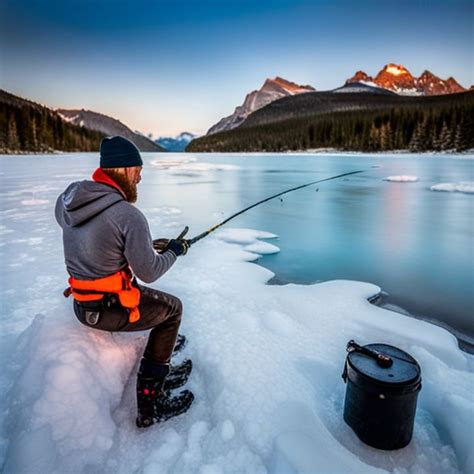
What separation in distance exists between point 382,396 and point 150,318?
1.53 m

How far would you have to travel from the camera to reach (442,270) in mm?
5938

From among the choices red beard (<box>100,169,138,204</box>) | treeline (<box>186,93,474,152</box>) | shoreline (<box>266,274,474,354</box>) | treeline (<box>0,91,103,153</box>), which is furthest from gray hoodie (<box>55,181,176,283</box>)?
treeline (<box>186,93,474,152</box>)

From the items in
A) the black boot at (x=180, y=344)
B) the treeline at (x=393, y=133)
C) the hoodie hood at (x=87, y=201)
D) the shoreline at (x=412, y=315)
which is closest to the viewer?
the hoodie hood at (x=87, y=201)

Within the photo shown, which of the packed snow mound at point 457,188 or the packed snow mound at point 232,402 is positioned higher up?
the packed snow mound at point 457,188

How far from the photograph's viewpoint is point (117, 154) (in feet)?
7.29

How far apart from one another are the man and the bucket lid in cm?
122

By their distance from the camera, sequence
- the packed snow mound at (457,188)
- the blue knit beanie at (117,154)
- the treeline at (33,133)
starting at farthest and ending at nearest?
the treeline at (33,133)
the packed snow mound at (457,188)
the blue knit beanie at (117,154)

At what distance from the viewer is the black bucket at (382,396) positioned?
6.95 ft

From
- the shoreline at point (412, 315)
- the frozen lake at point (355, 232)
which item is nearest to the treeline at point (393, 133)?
the frozen lake at point (355, 232)

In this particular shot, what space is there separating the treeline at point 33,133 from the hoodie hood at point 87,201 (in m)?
59.5

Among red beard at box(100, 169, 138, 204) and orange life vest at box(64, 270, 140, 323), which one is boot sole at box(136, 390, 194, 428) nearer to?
orange life vest at box(64, 270, 140, 323)

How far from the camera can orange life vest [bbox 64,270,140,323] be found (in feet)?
7.32

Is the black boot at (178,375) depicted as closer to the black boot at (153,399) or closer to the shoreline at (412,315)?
the black boot at (153,399)

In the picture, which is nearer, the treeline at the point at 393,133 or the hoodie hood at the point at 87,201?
the hoodie hood at the point at 87,201
